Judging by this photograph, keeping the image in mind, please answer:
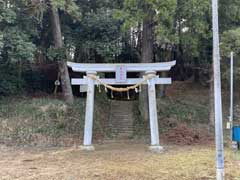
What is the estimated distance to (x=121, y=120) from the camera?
16.7m

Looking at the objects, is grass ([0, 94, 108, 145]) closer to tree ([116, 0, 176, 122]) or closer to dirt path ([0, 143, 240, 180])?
dirt path ([0, 143, 240, 180])

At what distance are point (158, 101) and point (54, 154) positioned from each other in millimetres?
7112

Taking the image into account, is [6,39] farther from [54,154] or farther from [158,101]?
[158,101]

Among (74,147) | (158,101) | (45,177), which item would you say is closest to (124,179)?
(45,177)

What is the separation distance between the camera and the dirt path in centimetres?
841

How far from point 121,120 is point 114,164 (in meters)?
6.85

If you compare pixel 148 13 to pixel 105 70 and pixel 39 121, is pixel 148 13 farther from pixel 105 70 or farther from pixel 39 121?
pixel 39 121

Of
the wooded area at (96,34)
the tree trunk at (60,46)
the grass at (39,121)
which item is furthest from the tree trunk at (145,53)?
the tree trunk at (60,46)

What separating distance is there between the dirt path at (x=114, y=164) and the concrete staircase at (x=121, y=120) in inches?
94.6

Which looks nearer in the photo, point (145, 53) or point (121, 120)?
point (145, 53)

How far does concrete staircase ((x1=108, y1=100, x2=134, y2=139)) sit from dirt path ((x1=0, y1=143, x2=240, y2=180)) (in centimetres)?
240

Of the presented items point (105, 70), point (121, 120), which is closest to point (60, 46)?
point (105, 70)

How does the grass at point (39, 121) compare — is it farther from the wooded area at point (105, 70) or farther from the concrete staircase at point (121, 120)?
the concrete staircase at point (121, 120)

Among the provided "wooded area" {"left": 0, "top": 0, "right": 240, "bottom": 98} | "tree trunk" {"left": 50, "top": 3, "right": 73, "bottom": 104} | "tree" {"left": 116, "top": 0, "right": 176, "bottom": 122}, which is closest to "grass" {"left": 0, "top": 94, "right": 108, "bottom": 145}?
"tree trunk" {"left": 50, "top": 3, "right": 73, "bottom": 104}
